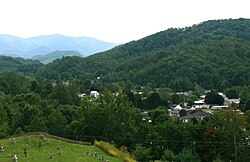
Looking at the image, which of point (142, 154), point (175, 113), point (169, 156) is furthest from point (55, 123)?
point (175, 113)

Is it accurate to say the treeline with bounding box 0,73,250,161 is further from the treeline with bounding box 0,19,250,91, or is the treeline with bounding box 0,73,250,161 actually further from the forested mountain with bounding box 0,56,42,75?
the forested mountain with bounding box 0,56,42,75

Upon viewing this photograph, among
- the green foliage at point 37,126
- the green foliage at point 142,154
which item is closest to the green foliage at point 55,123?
the green foliage at point 37,126

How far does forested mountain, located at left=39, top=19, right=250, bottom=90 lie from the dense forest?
0.22 metres

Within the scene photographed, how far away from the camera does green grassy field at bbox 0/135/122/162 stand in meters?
12.7

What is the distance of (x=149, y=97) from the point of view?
61719mm

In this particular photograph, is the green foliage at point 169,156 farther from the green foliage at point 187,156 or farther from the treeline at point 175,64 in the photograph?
the treeline at point 175,64

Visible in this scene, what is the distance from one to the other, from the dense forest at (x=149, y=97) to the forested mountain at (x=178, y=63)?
0.22 m

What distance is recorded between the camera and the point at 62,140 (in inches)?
653

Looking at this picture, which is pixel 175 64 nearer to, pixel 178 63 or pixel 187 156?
pixel 178 63

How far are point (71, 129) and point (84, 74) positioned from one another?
81432 millimetres

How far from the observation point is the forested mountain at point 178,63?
8719 cm

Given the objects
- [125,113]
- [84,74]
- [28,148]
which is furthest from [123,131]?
[84,74]

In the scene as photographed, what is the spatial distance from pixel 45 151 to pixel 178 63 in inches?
3184

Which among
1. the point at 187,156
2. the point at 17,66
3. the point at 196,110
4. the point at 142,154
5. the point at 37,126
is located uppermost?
the point at 17,66
